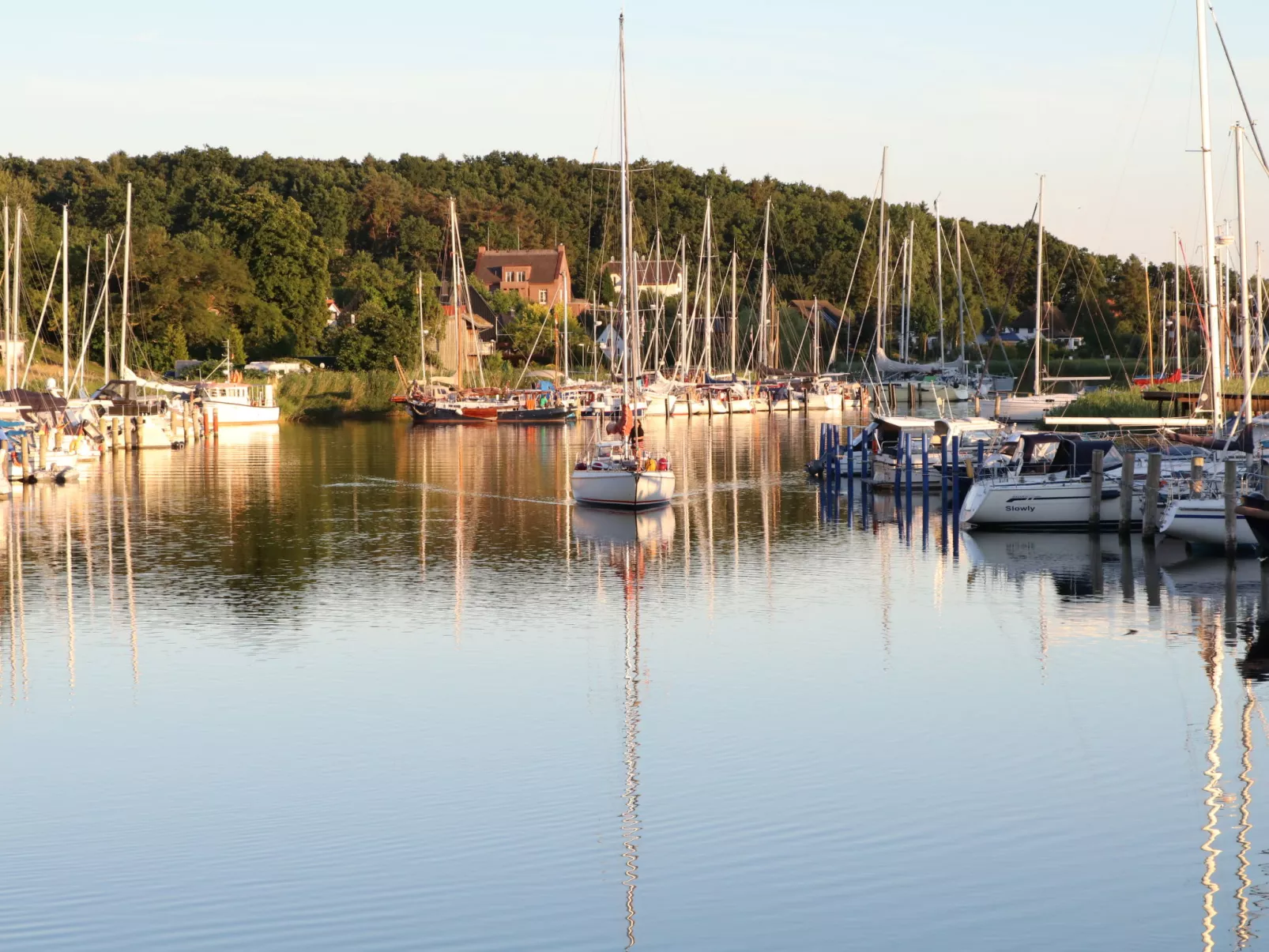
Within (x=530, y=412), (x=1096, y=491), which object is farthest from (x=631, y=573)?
(x=530, y=412)

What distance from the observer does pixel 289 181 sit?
16650cm

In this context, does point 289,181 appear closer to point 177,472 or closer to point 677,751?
point 177,472

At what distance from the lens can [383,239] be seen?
160875 mm

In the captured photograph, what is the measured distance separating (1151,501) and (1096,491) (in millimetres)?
2053

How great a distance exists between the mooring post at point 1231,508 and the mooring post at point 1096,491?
164 inches

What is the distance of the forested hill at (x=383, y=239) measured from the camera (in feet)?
372

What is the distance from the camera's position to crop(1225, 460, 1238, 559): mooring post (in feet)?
110

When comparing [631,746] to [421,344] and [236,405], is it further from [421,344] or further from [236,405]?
[421,344]

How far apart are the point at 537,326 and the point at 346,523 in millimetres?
84181

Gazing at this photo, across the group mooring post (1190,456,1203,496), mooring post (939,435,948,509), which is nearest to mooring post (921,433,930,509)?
mooring post (939,435,948,509)

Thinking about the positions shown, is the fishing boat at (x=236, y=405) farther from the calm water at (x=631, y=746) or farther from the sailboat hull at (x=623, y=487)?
the calm water at (x=631, y=746)

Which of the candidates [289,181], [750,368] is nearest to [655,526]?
[750,368]

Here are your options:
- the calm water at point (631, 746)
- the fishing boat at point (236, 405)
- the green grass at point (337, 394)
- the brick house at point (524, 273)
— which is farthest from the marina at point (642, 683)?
the brick house at point (524, 273)

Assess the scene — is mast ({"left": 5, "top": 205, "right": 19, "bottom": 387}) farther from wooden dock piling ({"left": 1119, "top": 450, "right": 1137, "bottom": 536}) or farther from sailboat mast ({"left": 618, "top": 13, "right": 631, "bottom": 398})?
wooden dock piling ({"left": 1119, "top": 450, "right": 1137, "bottom": 536})
